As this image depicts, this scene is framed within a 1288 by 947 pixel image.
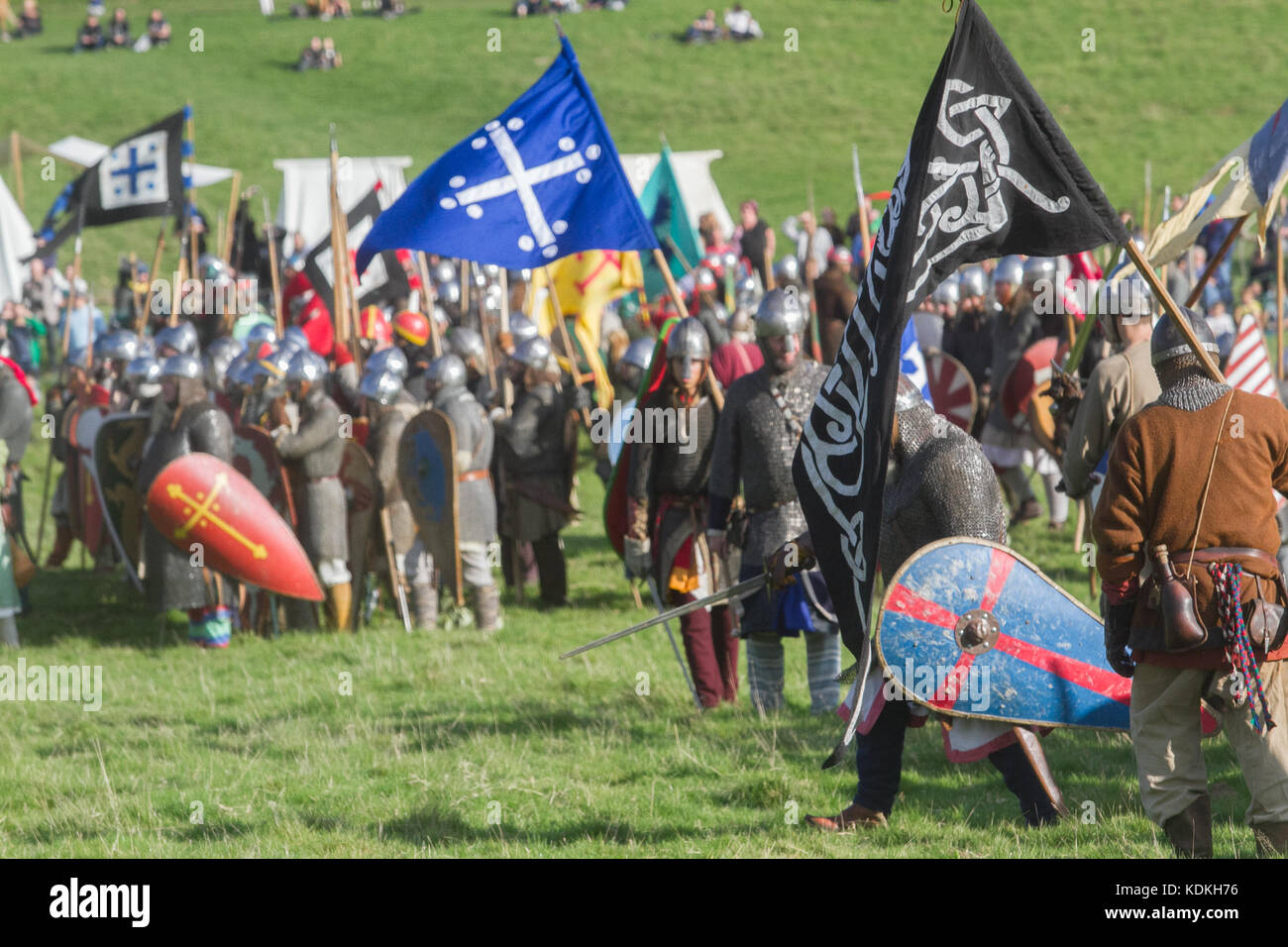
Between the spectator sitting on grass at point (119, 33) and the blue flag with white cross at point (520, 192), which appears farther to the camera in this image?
the spectator sitting on grass at point (119, 33)

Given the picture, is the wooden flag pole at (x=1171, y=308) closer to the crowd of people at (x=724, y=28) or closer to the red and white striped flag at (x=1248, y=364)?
the red and white striped flag at (x=1248, y=364)

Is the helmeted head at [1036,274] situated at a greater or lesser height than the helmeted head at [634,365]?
greater

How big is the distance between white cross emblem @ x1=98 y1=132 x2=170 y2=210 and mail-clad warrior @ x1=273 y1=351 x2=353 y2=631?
10.4ft

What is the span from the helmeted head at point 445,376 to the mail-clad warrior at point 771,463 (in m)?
3.39

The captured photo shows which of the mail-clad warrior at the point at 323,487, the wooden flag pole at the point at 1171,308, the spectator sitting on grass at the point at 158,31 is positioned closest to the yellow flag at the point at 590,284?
the mail-clad warrior at the point at 323,487

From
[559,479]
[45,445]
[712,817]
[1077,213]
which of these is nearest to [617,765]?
[712,817]

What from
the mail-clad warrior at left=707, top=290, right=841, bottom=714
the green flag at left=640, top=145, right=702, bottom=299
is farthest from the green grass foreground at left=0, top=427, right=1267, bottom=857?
the green flag at left=640, top=145, right=702, bottom=299

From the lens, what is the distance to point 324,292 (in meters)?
12.3

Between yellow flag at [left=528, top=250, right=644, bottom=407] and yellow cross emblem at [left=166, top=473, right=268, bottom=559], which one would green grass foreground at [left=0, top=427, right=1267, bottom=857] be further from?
yellow flag at [left=528, top=250, right=644, bottom=407]

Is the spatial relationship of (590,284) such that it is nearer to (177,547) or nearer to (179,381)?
(179,381)

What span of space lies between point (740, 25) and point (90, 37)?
17094mm

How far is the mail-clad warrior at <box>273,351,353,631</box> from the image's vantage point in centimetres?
920

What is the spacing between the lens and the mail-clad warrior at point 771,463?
6219 mm
